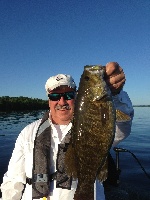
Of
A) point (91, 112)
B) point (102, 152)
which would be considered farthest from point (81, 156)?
point (91, 112)

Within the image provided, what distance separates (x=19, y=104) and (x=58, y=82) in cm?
6346

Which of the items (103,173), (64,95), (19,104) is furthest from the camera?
(19,104)

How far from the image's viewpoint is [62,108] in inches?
208

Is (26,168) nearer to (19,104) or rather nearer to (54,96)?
(54,96)

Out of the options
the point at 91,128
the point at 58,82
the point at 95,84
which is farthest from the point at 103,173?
the point at 58,82

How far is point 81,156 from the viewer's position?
10.5ft

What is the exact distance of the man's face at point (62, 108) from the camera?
5277mm

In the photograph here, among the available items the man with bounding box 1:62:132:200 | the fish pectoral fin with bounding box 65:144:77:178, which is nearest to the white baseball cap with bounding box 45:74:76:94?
the man with bounding box 1:62:132:200

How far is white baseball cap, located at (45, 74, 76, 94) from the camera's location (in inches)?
209

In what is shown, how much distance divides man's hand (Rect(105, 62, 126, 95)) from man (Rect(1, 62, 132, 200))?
159cm

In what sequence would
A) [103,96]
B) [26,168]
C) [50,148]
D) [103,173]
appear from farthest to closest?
[26,168] → [50,148] → [103,173] → [103,96]

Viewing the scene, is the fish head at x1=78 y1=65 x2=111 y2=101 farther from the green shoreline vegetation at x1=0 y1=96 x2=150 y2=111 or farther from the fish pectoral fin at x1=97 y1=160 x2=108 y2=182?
the green shoreline vegetation at x1=0 y1=96 x2=150 y2=111

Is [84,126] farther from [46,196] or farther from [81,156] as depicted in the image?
[46,196]

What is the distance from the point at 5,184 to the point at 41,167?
98 centimetres
